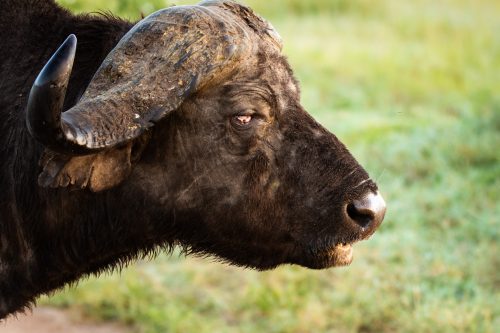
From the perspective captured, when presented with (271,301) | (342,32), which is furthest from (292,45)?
(271,301)

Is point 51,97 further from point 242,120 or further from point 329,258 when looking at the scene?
point 329,258

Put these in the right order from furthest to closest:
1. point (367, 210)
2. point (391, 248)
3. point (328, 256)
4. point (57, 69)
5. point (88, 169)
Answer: point (391, 248), point (328, 256), point (367, 210), point (88, 169), point (57, 69)

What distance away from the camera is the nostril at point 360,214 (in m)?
4.45

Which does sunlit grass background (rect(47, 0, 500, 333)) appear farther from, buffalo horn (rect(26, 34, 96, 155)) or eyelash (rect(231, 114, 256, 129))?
buffalo horn (rect(26, 34, 96, 155))

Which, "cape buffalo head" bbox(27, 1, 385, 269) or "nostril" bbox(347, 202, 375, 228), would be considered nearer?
"cape buffalo head" bbox(27, 1, 385, 269)

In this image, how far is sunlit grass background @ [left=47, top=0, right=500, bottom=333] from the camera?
7496 mm

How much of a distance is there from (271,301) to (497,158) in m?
3.65

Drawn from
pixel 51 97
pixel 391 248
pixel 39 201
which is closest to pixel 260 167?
pixel 39 201

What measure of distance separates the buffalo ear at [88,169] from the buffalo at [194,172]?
0.03ft

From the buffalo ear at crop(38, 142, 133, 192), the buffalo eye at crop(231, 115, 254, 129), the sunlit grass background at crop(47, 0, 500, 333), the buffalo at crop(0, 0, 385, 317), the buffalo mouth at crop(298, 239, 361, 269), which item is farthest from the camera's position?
the sunlit grass background at crop(47, 0, 500, 333)

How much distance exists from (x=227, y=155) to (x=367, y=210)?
69 centimetres

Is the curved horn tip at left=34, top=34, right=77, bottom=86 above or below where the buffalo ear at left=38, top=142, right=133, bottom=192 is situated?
above

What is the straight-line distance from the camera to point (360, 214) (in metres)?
4.48

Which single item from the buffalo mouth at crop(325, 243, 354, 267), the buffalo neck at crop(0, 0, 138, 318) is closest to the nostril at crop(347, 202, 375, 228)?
the buffalo mouth at crop(325, 243, 354, 267)
